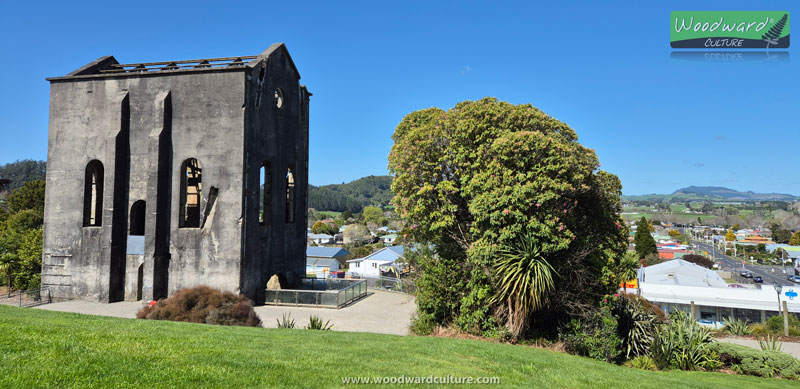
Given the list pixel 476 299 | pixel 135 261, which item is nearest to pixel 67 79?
pixel 135 261

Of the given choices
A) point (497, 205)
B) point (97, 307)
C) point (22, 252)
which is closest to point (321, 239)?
point (22, 252)

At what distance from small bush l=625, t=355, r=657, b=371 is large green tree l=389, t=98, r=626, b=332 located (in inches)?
87.4

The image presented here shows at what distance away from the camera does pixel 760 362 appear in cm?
1380

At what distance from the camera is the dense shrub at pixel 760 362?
1348 centimetres

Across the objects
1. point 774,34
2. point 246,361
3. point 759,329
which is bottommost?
point 759,329

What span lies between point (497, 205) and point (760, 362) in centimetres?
982

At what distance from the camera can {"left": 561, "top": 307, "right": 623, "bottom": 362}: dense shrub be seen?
45.0 ft

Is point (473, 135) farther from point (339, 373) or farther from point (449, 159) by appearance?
point (339, 373)

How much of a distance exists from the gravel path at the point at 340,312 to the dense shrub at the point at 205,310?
202 centimetres

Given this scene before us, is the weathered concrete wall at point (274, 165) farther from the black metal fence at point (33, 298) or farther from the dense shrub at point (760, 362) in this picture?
the dense shrub at point (760, 362)

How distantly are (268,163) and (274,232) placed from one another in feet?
11.4

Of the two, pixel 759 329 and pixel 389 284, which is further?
pixel 389 284

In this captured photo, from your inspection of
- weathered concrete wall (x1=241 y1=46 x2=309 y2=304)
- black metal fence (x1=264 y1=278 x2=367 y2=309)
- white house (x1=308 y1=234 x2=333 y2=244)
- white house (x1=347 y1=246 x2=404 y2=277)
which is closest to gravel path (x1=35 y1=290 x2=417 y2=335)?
black metal fence (x1=264 y1=278 x2=367 y2=309)

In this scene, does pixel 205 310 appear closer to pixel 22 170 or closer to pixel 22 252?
pixel 22 252
